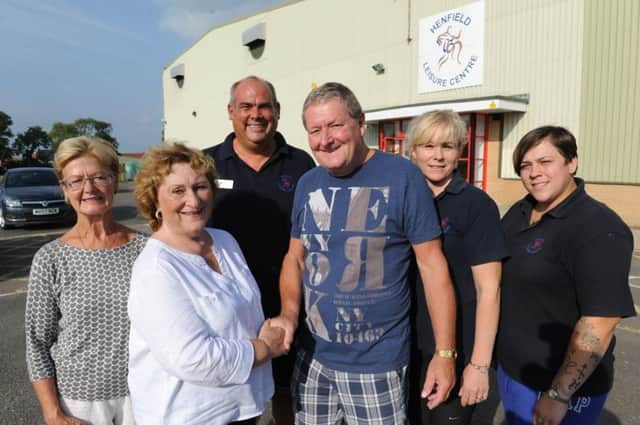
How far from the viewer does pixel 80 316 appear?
6.27 ft

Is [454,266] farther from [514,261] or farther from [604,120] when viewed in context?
[604,120]

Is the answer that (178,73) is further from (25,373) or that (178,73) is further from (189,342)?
(189,342)

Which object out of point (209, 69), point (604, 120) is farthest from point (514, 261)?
point (209, 69)

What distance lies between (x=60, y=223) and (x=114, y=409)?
11911 millimetres

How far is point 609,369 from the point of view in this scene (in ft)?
6.46

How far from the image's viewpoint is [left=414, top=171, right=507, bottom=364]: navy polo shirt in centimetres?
198

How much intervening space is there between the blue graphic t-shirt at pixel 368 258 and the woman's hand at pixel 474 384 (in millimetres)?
271

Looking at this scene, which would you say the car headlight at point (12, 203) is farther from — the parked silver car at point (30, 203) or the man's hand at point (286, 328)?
the man's hand at point (286, 328)

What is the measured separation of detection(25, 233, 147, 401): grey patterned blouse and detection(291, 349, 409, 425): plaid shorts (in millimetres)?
825

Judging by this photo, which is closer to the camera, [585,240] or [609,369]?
[585,240]

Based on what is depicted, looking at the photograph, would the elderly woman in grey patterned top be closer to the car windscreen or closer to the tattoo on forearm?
the tattoo on forearm

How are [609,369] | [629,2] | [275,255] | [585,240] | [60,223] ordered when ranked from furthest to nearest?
[60,223]
[629,2]
[275,255]
[609,369]
[585,240]

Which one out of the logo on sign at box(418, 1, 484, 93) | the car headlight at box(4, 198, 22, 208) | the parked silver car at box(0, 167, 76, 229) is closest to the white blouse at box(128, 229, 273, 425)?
the parked silver car at box(0, 167, 76, 229)

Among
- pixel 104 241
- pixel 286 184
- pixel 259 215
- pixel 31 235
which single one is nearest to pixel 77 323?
pixel 104 241
